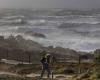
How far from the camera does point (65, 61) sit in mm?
11984

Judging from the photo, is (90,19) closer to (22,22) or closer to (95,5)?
(95,5)

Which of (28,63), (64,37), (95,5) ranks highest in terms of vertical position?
(95,5)

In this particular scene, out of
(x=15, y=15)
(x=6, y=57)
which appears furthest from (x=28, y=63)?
(x=15, y=15)

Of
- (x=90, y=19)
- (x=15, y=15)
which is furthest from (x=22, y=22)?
(x=90, y=19)

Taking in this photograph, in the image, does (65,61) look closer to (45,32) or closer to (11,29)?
(45,32)

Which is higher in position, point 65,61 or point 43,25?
point 43,25

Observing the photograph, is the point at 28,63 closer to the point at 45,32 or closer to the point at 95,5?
the point at 45,32

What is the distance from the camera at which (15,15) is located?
12430 mm

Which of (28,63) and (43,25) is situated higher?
(43,25)

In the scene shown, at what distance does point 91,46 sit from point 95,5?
1.28 meters

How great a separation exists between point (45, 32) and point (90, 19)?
4.73ft

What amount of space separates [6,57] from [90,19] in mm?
2829

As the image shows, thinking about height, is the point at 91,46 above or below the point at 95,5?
below

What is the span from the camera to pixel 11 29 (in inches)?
484
